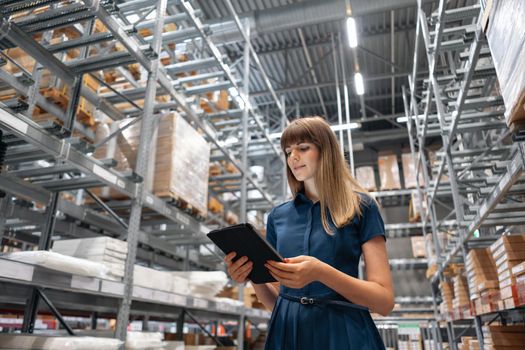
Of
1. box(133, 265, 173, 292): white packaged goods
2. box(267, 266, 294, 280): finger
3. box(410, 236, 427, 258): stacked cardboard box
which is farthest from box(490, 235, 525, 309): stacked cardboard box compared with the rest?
box(410, 236, 427, 258): stacked cardboard box

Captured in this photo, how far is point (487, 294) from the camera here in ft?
15.0

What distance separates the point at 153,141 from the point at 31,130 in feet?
6.58

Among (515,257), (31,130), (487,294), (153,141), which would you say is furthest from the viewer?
(153,141)

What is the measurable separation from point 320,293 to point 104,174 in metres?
2.59

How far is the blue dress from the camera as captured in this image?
4.47 feet

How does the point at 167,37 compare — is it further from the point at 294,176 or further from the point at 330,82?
the point at 330,82

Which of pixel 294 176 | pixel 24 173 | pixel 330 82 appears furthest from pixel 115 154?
pixel 330 82

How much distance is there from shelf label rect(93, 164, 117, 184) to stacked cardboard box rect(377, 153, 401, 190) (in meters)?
10.7

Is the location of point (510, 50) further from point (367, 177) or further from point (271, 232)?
point (367, 177)

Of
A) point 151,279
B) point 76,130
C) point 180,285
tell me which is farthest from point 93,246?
point 76,130

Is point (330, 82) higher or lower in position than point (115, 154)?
higher

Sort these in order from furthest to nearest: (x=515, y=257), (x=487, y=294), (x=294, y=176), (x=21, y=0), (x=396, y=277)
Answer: (x=396, y=277) → (x=487, y=294) → (x=515, y=257) → (x=21, y=0) → (x=294, y=176)

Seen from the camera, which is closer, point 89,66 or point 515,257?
point 515,257

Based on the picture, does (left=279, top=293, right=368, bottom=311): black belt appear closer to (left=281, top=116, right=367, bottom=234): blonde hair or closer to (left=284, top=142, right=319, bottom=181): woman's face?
(left=281, top=116, right=367, bottom=234): blonde hair
